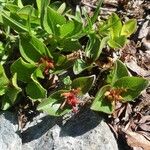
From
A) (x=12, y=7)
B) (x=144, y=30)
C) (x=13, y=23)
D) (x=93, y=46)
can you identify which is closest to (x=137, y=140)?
(x=93, y=46)

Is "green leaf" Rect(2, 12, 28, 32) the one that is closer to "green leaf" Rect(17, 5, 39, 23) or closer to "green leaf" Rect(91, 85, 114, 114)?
"green leaf" Rect(17, 5, 39, 23)

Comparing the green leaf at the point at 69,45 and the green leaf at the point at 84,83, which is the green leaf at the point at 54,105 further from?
the green leaf at the point at 69,45

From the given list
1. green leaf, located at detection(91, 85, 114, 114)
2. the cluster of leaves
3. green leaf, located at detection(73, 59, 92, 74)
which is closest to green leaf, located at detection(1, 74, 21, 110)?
the cluster of leaves

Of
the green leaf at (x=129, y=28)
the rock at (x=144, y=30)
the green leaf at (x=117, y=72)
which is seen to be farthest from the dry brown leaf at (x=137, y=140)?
the rock at (x=144, y=30)

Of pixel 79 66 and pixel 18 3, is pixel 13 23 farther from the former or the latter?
pixel 79 66

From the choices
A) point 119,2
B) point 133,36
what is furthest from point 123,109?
point 119,2

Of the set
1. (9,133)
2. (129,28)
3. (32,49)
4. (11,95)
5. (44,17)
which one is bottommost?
(9,133)

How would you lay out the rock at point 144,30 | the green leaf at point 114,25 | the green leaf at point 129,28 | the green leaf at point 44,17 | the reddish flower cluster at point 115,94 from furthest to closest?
the rock at point 144,30
the green leaf at point 129,28
the green leaf at point 114,25
the reddish flower cluster at point 115,94
the green leaf at point 44,17
